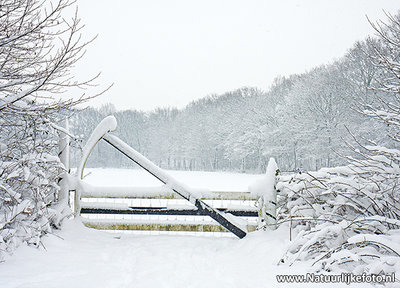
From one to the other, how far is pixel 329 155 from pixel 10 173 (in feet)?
103

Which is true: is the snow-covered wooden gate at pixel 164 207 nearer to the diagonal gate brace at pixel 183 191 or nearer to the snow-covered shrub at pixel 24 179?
the diagonal gate brace at pixel 183 191

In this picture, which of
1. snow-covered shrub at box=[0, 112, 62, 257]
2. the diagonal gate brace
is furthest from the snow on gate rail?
snow-covered shrub at box=[0, 112, 62, 257]

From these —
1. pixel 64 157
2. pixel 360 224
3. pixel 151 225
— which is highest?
pixel 64 157

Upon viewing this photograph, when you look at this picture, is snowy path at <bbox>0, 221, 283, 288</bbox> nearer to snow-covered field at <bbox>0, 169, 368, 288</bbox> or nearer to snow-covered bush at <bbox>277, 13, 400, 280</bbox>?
snow-covered field at <bbox>0, 169, 368, 288</bbox>

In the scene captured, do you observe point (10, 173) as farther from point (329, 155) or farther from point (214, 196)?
point (329, 155)

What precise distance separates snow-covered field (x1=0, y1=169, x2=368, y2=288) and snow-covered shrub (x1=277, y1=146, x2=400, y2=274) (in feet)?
0.79

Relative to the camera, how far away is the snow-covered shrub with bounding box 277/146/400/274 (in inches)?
102

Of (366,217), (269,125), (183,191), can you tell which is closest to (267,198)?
(183,191)

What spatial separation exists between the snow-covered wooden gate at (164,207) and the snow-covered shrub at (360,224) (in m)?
1.13

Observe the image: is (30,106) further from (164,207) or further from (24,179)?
(164,207)

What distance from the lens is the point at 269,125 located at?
4319cm

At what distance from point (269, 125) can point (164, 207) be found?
39.6m

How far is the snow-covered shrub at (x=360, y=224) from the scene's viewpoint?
2.60 metres

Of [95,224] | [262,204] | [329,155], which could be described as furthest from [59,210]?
[329,155]
